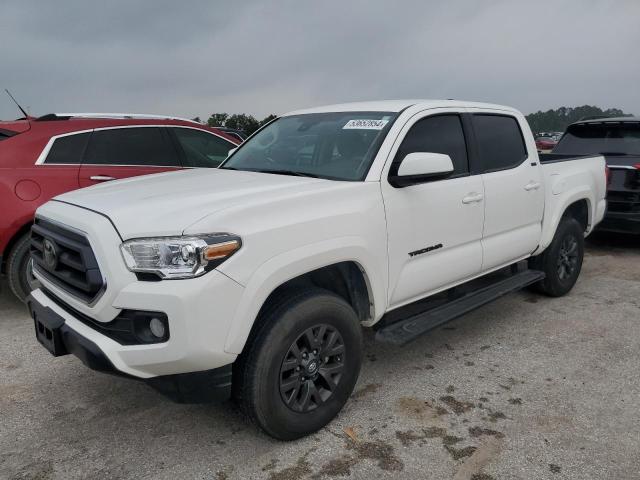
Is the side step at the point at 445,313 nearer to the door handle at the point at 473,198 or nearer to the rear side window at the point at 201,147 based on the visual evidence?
the door handle at the point at 473,198

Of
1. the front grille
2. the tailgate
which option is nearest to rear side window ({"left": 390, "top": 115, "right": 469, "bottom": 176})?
the front grille

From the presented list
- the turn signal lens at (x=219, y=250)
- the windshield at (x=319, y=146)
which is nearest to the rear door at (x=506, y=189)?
the windshield at (x=319, y=146)

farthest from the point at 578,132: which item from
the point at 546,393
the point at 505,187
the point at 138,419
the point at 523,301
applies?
the point at 138,419

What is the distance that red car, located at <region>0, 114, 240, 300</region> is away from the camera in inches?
174

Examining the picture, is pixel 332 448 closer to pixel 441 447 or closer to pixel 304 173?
pixel 441 447

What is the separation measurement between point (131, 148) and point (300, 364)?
344cm

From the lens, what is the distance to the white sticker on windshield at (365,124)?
338 centimetres

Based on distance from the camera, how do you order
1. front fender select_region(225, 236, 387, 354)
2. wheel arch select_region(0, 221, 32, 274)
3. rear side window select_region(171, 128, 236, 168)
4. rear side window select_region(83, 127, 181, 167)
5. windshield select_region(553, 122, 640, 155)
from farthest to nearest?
windshield select_region(553, 122, 640, 155) < rear side window select_region(171, 128, 236, 168) < rear side window select_region(83, 127, 181, 167) < wheel arch select_region(0, 221, 32, 274) < front fender select_region(225, 236, 387, 354)

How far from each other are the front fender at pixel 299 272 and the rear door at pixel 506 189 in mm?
1221

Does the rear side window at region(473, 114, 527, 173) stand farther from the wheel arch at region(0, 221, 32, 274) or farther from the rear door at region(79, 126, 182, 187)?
the wheel arch at region(0, 221, 32, 274)

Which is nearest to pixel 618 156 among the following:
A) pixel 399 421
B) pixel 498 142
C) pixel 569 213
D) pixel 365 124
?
pixel 569 213

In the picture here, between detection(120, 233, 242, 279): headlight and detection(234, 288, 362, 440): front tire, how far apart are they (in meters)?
0.47

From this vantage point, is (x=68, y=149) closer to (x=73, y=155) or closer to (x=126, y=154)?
(x=73, y=155)

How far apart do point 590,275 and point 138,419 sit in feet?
16.5
